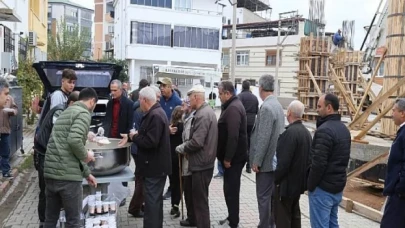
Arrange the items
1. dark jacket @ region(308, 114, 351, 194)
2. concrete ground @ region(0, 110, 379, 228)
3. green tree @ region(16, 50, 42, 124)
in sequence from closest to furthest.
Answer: dark jacket @ region(308, 114, 351, 194) < concrete ground @ region(0, 110, 379, 228) < green tree @ region(16, 50, 42, 124)

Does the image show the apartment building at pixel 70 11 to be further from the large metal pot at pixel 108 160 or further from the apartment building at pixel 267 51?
the large metal pot at pixel 108 160

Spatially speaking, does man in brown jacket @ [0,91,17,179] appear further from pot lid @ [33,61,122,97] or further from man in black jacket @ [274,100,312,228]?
man in black jacket @ [274,100,312,228]

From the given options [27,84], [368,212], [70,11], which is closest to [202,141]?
[368,212]

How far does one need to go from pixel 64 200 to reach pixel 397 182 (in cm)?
340

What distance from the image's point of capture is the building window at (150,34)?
32375 millimetres

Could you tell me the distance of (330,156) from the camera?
4363mm

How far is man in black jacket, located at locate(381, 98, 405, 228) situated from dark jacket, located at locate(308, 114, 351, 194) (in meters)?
0.46

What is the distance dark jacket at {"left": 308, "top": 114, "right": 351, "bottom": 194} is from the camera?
169 inches

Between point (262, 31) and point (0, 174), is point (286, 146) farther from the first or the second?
point (262, 31)

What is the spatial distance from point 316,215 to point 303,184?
1.22ft

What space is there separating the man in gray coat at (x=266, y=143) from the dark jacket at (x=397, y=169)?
4.81ft

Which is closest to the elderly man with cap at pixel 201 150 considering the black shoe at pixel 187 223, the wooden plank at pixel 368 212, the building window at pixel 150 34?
the black shoe at pixel 187 223

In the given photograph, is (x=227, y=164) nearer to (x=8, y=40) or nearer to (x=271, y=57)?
(x=8, y=40)

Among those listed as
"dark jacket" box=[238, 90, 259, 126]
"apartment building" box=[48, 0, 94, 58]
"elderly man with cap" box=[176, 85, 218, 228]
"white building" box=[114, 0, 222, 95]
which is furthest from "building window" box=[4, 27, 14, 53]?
"apartment building" box=[48, 0, 94, 58]
